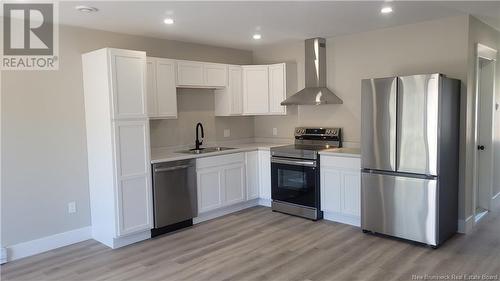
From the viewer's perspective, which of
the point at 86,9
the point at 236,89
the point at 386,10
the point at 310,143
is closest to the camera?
the point at 86,9

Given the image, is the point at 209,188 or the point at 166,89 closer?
the point at 166,89

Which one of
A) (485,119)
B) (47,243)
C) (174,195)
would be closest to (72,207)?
(47,243)

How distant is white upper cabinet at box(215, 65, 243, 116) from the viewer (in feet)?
18.1

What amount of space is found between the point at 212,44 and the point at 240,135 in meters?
1.54

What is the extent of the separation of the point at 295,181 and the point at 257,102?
4.63 feet

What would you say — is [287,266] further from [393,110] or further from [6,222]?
[6,222]

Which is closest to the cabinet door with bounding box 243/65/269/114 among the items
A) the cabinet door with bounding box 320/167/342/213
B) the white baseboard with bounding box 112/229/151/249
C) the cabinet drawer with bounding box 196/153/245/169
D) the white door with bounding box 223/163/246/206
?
the cabinet drawer with bounding box 196/153/245/169

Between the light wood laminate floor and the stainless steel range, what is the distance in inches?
17.6

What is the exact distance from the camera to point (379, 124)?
3951 mm

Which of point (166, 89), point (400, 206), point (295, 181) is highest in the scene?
point (166, 89)

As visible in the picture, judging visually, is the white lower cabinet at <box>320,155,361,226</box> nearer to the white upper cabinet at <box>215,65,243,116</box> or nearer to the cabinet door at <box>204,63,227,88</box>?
the white upper cabinet at <box>215,65,243,116</box>

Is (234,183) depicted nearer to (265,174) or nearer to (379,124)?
(265,174)

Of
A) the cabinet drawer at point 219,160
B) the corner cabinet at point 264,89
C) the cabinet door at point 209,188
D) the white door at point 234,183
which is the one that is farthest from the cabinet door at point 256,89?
the cabinet door at point 209,188

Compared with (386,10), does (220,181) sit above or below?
below
